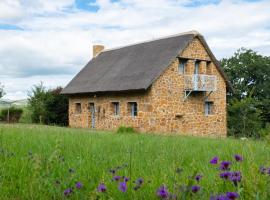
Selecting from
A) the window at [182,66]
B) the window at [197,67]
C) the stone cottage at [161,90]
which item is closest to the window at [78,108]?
the stone cottage at [161,90]

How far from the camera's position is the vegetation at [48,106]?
29722mm

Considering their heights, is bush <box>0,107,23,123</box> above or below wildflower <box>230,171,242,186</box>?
above

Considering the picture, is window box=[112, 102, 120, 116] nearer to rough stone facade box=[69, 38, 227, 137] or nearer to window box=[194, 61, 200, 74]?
rough stone facade box=[69, 38, 227, 137]

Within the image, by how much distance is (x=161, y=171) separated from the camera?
4.00 m

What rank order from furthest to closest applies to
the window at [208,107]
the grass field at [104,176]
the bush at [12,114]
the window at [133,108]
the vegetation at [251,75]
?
1. the vegetation at [251,75]
2. the bush at [12,114]
3. the window at [208,107]
4. the window at [133,108]
5. the grass field at [104,176]

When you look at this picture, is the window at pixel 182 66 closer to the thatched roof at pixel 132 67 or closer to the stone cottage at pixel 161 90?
the stone cottage at pixel 161 90

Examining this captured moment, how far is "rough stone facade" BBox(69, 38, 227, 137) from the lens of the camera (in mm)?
22484

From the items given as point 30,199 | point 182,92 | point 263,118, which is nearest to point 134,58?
point 182,92

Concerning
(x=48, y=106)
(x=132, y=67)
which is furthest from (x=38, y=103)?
(x=132, y=67)

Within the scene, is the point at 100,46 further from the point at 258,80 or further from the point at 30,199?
the point at 30,199

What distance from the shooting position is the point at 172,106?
23188 millimetres

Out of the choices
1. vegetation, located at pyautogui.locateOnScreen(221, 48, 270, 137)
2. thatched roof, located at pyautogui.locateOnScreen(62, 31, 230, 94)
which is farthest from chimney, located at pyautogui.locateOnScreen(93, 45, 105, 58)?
vegetation, located at pyautogui.locateOnScreen(221, 48, 270, 137)

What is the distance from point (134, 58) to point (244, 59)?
1782 centimetres

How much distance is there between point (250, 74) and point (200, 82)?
17499 mm
